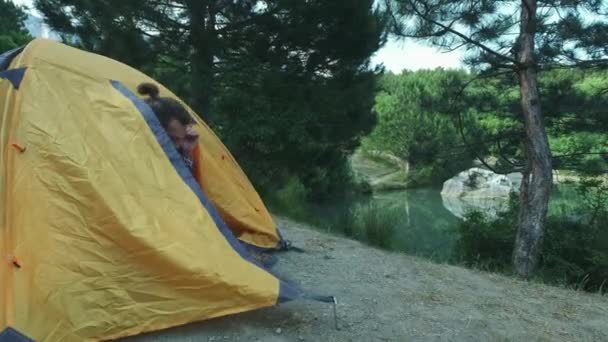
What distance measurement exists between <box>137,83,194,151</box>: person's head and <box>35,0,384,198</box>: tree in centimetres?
458

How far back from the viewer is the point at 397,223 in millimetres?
9109

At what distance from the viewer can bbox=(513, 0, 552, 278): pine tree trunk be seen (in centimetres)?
664

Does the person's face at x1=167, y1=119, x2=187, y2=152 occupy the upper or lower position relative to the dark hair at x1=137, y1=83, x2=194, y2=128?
lower

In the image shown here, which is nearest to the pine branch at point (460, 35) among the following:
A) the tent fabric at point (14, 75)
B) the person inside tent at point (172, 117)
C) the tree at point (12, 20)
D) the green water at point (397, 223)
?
the green water at point (397, 223)

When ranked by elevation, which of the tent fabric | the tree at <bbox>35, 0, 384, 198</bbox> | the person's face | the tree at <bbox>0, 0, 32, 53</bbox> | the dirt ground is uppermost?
the tree at <bbox>0, 0, 32, 53</bbox>

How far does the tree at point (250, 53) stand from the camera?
799 centimetres

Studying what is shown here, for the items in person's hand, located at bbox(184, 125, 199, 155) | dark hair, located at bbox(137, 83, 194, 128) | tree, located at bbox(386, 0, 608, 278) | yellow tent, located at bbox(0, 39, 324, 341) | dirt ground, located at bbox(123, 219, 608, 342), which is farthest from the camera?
tree, located at bbox(386, 0, 608, 278)

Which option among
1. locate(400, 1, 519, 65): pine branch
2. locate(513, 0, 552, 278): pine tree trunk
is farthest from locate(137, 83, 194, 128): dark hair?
locate(513, 0, 552, 278): pine tree trunk

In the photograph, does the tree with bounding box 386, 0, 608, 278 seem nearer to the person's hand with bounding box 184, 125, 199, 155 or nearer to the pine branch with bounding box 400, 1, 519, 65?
the pine branch with bounding box 400, 1, 519, 65

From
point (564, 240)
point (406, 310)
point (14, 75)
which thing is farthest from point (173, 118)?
point (564, 240)

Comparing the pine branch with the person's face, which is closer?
the person's face

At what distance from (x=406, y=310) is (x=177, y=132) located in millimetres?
1907

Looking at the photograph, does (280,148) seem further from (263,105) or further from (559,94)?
(559,94)

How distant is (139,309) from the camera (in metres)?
2.66
